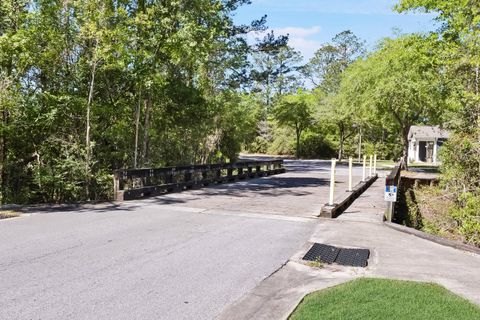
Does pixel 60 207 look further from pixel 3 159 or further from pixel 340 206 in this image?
pixel 340 206

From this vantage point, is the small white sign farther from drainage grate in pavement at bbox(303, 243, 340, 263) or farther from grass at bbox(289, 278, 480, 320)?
grass at bbox(289, 278, 480, 320)

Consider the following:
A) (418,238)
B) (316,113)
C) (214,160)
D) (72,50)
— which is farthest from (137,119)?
(316,113)

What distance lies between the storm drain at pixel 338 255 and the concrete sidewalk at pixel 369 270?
123 millimetres

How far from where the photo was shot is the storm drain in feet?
21.3

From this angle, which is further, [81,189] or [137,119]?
[137,119]

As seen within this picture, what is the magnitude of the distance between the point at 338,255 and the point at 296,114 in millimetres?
43929

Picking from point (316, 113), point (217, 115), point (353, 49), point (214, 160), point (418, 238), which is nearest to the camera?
point (418, 238)

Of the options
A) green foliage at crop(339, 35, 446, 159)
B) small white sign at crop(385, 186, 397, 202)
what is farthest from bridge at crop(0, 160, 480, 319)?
green foliage at crop(339, 35, 446, 159)

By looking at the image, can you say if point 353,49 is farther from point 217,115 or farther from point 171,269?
point 171,269

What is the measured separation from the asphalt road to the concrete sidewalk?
225 mm

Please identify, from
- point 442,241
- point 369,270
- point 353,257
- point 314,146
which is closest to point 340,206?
point 442,241

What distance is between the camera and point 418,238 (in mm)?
8203

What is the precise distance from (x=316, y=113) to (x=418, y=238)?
42.5 meters

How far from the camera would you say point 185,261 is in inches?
245
